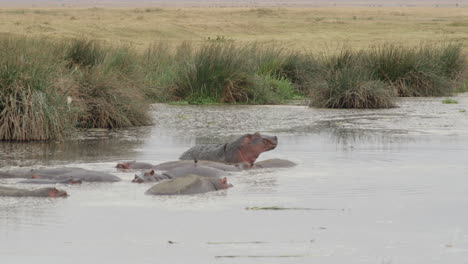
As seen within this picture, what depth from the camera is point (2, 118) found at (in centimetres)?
1239

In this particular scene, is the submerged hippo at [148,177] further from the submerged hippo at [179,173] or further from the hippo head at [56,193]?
the hippo head at [56,193]

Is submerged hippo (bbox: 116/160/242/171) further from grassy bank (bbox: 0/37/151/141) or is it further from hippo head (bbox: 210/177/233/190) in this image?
grassy bank (bbox: 0/37/151/141)

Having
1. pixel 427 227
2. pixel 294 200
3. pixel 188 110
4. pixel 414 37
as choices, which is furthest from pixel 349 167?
pixel 414 37

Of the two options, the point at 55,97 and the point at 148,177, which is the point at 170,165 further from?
the point at 55,97

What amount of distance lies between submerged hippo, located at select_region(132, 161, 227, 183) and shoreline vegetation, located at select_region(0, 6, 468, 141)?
350cm

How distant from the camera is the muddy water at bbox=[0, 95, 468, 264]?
6445mm

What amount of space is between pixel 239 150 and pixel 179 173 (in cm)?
127

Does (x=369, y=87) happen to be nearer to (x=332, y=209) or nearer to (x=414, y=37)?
(x=332, y=209)

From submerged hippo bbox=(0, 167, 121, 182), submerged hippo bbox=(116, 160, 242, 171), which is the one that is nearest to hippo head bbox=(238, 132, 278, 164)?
submerged hippo bbox=(116, 160, 242, 171)

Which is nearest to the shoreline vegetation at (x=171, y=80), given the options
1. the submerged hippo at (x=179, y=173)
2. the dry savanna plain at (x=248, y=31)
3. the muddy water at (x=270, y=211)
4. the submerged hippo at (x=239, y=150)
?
the muddy water at (x=270, y=211)

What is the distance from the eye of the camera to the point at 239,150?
412 inches

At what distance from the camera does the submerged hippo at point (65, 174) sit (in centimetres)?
923

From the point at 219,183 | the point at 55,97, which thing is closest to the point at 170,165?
the point at 219,183

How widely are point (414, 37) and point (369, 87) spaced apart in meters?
25.0
